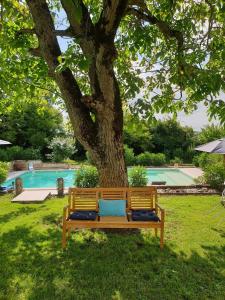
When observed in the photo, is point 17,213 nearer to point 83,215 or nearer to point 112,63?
point 83,215

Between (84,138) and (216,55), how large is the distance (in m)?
2.99

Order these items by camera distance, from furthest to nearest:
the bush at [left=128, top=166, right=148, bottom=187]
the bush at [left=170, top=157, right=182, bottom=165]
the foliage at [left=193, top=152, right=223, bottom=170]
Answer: the bush at [left=170, top=157, right=182, bottom=165] → the foliage at [left=193, top=152, right=223, bottom=170] → the bush at [left=128, top=166, right=148, bottom=187]

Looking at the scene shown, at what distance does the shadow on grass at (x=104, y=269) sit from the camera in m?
3.80

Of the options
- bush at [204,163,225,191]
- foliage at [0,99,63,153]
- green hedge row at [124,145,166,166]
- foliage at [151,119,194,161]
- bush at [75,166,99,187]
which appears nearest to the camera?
bush at [75,166,99,187]

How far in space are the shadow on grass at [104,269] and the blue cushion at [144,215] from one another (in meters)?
0.54

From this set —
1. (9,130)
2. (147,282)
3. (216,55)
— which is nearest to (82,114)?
(216,55)

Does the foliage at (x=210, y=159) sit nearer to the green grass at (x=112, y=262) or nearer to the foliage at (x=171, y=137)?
the foliage at (x=171, y=137)

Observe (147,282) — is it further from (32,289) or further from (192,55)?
(192,55)

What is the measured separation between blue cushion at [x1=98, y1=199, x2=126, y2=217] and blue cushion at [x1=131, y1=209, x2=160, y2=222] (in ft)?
0.77

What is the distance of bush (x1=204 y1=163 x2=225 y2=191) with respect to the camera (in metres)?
10.9

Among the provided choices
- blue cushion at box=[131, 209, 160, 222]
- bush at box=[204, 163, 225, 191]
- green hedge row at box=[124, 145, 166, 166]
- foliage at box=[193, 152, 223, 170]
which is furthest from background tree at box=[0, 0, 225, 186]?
green hedge row at box=[124, 145, 166, 166]

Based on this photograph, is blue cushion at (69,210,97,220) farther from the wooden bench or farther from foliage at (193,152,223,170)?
foliage at (193,152,223,170)

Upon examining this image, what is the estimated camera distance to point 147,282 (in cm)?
406

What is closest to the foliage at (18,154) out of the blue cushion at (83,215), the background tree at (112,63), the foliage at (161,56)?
the foliage at (161,56)
